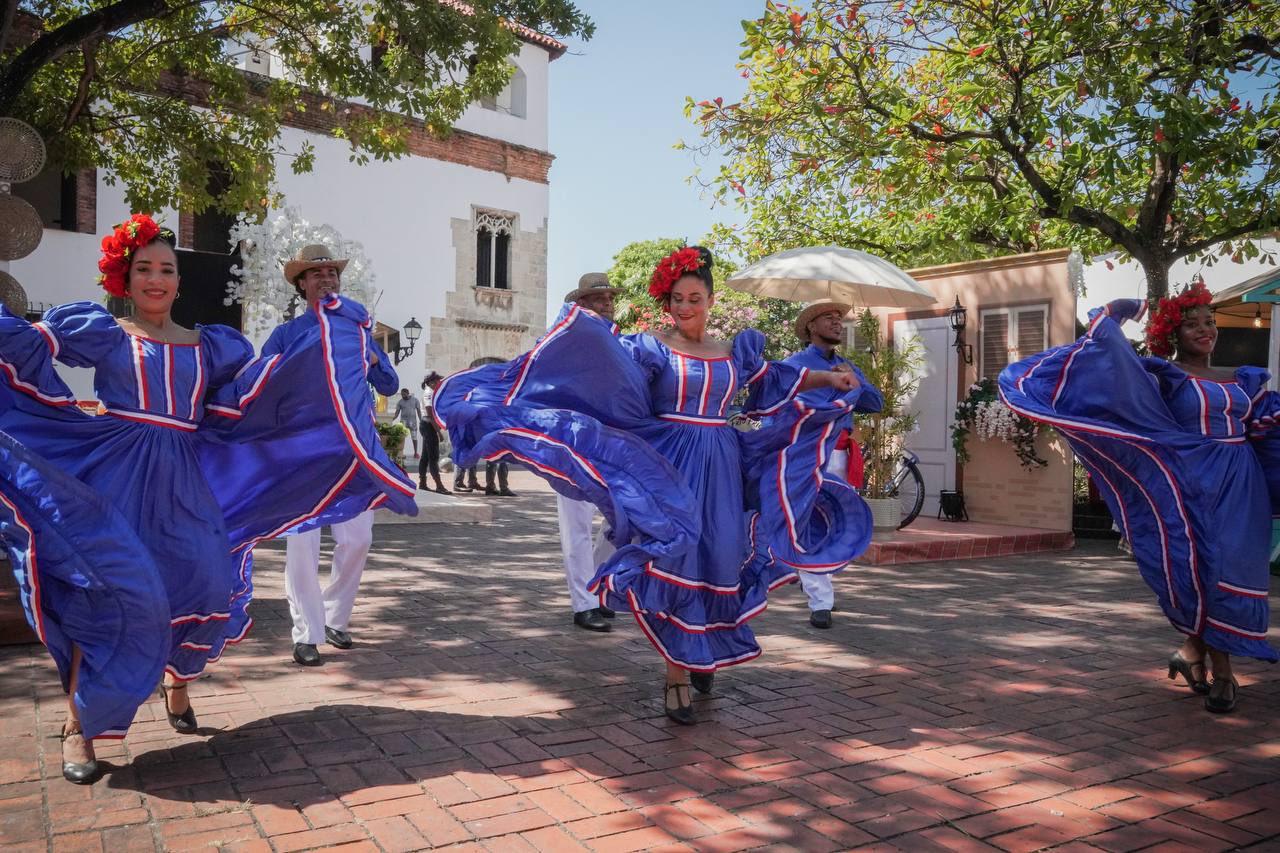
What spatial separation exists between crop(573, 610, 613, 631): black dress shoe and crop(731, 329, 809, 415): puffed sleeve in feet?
6.13

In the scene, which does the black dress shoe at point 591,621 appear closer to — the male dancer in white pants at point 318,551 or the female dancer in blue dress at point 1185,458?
the male dancer in white pants at point 318,551

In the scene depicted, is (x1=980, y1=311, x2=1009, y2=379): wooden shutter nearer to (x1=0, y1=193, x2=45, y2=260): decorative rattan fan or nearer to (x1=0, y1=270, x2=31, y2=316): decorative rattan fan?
(x1=0, y1=193, x2=45, y2=260): decorative rattan fan

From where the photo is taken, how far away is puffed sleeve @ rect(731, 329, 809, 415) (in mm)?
5023

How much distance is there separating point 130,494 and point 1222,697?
4716 millimetres

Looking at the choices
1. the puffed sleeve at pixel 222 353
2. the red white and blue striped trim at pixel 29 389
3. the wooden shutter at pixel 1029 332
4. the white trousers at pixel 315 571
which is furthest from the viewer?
the wooden shutter at pixel 1029 332

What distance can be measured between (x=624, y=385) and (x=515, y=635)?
2.14 metres

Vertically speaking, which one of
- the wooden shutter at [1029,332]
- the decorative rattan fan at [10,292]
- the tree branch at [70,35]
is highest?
the tree branch at [70,35]

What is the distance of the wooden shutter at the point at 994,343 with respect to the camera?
11875 mm

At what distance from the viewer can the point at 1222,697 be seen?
15.7ft

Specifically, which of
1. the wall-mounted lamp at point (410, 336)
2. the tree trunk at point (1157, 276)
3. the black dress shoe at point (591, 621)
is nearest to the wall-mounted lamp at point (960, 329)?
the tree trunk at point (1157, 276)

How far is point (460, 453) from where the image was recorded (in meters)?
4.68

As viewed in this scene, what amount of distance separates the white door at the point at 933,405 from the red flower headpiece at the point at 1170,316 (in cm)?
666

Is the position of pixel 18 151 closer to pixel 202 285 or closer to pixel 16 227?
pixel 16 227

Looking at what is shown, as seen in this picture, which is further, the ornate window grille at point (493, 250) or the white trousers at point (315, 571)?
the ornate window grille at point (493, 250)
